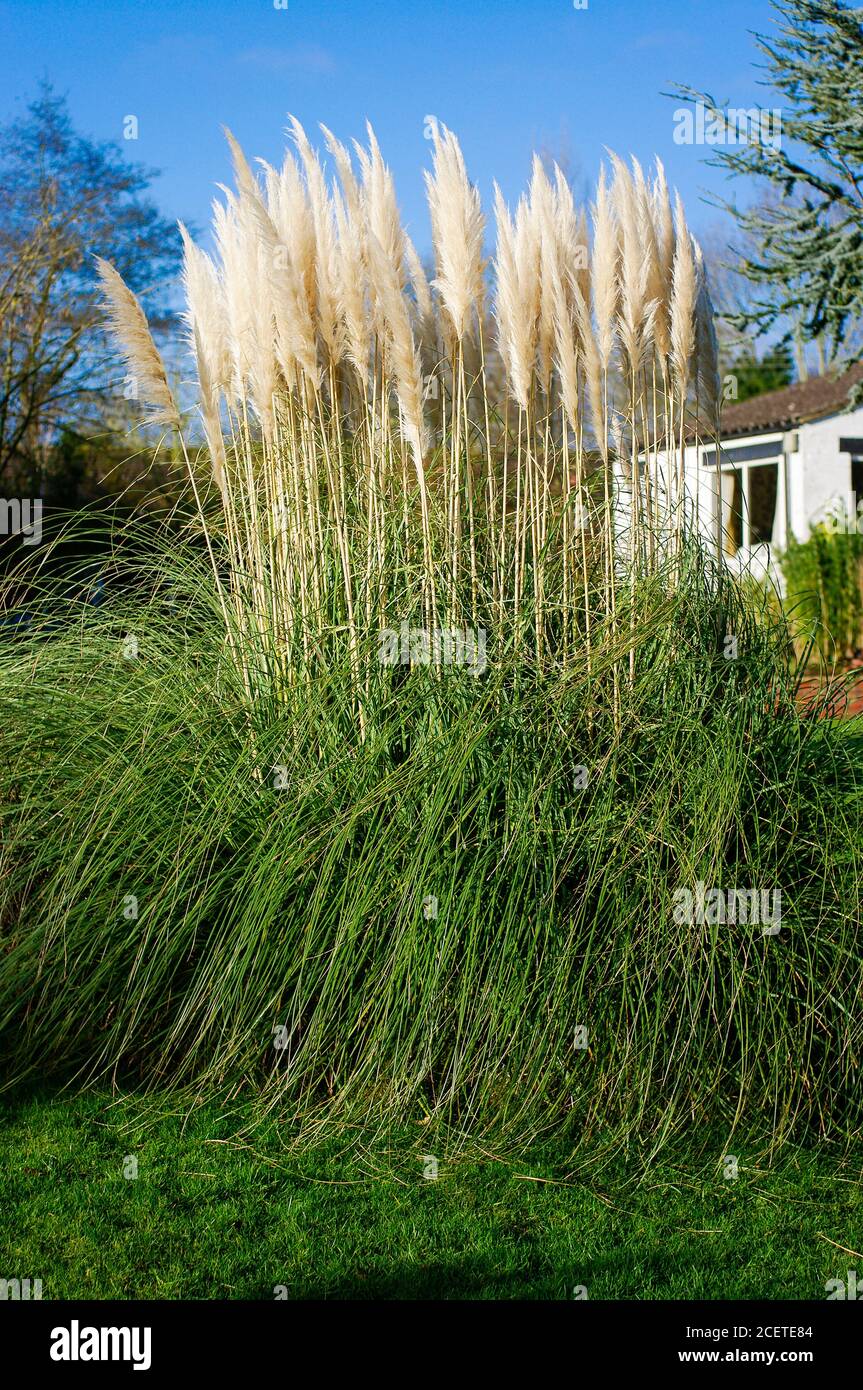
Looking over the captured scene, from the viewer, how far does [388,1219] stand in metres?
3.08

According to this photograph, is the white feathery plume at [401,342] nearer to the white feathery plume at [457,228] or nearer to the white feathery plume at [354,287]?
the white feathery plume at [354,287]

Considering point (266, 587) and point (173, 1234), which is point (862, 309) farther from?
point (173, 1234)

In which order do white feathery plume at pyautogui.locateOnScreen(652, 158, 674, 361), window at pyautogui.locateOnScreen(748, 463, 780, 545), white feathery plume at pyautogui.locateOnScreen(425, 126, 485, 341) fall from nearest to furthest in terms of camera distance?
white feathery plume at pyautogui.locateOnScreen(425, 126, 485, 341) < white feathery plume at pyautogui.locateOnScreen(652, 158, 674, 361) < window at pyautogui.locateOnScreen(748, 463, 780, 545)

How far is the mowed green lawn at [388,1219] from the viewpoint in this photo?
111 inches

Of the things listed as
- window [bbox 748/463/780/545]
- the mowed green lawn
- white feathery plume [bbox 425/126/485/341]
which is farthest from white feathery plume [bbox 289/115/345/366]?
window [bbox 748/463/780/545]

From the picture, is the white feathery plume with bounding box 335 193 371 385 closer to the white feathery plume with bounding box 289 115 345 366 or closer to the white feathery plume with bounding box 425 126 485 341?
the white feathery plume with bounding box 289 115 345 366

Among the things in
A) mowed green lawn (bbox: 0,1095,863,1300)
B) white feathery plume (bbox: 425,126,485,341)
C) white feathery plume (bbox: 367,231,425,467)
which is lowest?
mowed green lawn (bbox: 0,1095,863,1300)

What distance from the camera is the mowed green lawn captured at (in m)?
2.82

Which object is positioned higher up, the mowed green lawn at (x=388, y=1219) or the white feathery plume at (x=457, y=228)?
the white feathery plume at (x=457, y=228)

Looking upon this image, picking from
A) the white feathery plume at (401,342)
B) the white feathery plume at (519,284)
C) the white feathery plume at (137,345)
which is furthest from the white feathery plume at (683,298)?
the white feathery plume at (137,345)

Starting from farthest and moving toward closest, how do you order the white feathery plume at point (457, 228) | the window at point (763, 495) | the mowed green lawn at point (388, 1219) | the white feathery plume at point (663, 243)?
1. the window at point (763, 495)
2. the white feathery plume at point (663, 243)
3. the white feathery plume at point (457, 228)
4. the mowed green lawn at point (388, 1219)

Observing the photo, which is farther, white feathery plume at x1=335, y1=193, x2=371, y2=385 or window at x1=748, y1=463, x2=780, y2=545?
window at x1=748, y1=463, x2=780, y2=545
